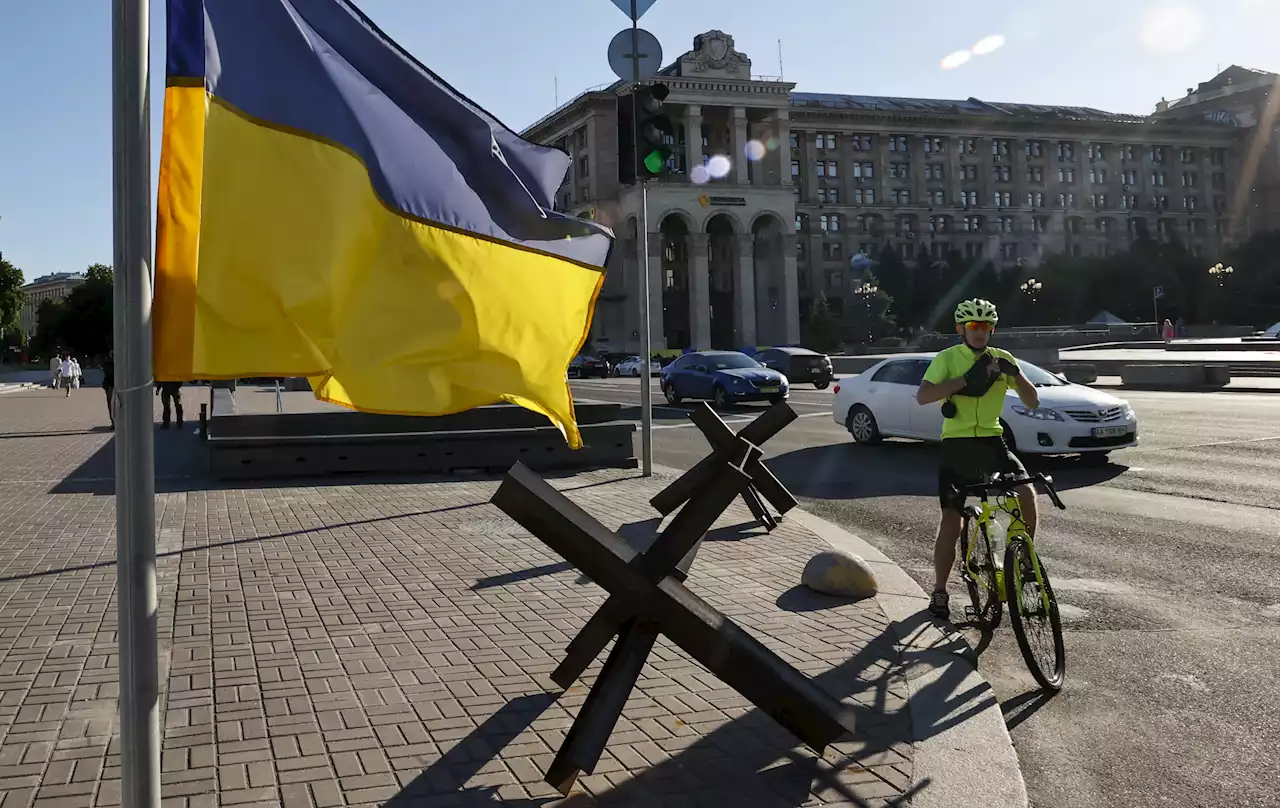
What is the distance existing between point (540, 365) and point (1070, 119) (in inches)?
5145

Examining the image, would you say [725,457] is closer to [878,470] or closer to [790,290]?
[878,470]

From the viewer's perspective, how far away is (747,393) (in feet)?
90.7

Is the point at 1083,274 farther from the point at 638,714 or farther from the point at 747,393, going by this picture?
the point at 638,714

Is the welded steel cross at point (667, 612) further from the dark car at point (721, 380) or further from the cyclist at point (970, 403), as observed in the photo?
the dark car at point (721, 380)

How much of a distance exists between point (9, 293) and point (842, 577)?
6864 cm

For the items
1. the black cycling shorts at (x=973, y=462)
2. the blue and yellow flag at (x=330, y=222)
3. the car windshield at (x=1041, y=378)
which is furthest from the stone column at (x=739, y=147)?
the blue and yellow flag at (x=330, y=222)

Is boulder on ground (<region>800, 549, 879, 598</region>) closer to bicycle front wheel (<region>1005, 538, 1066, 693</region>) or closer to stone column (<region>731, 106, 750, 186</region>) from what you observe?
bicycle front wheel (<region>1005, 538, 1066, 693</region>)

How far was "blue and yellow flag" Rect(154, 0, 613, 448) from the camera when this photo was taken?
3.08 meters

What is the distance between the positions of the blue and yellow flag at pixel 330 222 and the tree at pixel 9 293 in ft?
228

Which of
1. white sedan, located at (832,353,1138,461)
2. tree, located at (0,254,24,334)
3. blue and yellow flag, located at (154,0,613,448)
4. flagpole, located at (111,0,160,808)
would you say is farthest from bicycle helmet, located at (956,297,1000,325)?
tree, located at (0,254,24,334)

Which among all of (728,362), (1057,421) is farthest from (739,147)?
(1057,421)

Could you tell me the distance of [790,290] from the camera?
336 feet

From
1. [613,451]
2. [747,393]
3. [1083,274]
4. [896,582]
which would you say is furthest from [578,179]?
[896,582]

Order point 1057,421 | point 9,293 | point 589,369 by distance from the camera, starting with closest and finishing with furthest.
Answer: point 1057,421, point 9,293, point 589,369
